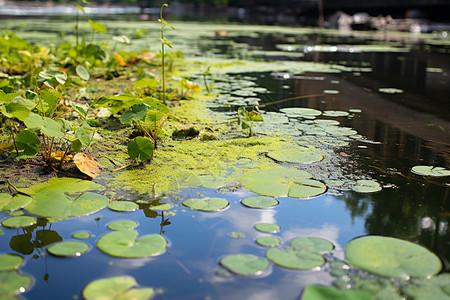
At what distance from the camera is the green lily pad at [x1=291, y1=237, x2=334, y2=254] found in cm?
99

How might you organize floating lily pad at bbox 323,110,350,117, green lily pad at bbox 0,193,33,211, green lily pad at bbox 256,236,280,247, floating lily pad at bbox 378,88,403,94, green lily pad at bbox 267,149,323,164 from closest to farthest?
green lily pad at bbox 256,236,280,247, green lily pad at bbox 0,193,33,211, green lily pad at bbox 267,149,323,164, floating lily pad at bbox 323,110,350,117, floating lily pad at bbox 378,88,403,94

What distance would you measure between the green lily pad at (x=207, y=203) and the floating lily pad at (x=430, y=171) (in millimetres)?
695

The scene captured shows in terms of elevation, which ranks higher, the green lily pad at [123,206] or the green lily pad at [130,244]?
the green lily pad at [123,206]

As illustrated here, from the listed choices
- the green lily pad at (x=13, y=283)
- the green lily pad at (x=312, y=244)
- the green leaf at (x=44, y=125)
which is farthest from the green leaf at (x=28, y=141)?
the green lily pad at (x=312, y=244)

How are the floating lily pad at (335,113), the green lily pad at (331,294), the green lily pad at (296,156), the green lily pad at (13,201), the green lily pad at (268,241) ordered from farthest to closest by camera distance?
the floating lily pad at (335,113) < the green lily pad at (296,156) < the green lily pad at (13,201) < the green lily pad at (268,241) < the green lily pad at (331,294)

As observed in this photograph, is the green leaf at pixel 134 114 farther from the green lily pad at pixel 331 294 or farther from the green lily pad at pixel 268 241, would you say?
the green lily pad at pixel 331 294

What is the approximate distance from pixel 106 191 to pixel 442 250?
89 cm

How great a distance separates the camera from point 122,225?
1.08 meters

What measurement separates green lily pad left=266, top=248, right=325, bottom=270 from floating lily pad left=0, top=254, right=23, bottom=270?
0.52m

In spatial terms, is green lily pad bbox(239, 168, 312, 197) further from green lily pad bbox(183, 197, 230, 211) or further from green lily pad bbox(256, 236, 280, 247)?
green lily pad bbox(256, 236, 280, 247)

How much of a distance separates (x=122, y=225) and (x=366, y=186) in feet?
2.41

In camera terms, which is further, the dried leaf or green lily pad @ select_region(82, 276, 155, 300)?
the dried leaf

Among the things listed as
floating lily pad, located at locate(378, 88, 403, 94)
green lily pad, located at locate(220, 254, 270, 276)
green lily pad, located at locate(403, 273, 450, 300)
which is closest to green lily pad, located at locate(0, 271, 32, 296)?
green lily pad, located at locate(220, 254, 270, 276)

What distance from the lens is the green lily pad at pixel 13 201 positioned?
1.15 metres
